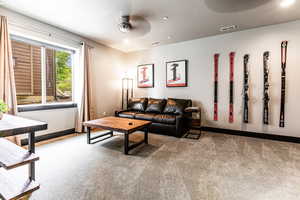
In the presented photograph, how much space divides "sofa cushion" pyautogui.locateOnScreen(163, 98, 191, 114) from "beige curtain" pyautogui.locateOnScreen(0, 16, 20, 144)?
347cm

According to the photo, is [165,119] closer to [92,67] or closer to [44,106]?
[92,67]

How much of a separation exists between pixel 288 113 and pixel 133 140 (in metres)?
3.59

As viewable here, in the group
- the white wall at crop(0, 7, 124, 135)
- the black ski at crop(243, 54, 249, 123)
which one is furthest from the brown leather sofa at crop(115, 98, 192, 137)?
the black ski at crop(243, 54, 249, 123)

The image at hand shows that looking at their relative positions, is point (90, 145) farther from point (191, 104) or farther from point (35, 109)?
point (191, 104)

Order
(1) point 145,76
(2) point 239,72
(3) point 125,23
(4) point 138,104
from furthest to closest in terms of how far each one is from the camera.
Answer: (1) point 145,76 < (4) point 138,104 < (2) point 239,72 < (3) point 125,23

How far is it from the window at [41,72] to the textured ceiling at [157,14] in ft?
2.18

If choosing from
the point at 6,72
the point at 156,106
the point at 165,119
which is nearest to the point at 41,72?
the point at 6,72

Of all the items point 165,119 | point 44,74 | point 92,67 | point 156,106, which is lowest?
point 165,119

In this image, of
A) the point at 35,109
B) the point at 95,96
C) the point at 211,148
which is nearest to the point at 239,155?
the point at 211,148

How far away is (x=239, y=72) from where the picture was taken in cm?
365

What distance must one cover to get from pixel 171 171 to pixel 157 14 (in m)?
2.87

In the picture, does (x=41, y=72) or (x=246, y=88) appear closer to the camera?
(x=41, y=72)

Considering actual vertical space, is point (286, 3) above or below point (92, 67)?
above

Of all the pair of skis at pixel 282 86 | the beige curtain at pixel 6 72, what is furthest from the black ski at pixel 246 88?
the beige curtain at pixel 6 72
